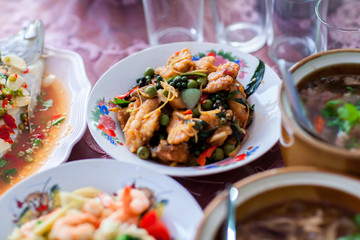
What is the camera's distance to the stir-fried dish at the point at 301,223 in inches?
47.5

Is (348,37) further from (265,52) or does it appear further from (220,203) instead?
(220,203)

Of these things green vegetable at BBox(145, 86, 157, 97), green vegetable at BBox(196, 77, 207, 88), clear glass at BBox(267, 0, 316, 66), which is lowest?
clear glass at BBox(267, 0, 316, 66)

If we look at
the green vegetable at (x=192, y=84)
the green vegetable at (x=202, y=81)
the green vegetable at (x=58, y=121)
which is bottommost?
the green vegetable at (x=58, y=121)

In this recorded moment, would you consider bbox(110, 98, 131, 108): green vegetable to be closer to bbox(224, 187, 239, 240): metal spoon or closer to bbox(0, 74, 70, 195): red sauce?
A: bbox(0, 74, 70, 195): red sauce

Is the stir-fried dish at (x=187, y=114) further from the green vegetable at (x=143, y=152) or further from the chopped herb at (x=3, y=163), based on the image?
the chopped herb at (x=3, y=163)

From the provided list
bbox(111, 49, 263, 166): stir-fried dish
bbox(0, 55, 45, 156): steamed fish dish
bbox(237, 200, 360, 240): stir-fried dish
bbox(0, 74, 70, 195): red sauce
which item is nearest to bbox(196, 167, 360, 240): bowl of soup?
bbox(237, 200, 360, 240): stir-fried dish

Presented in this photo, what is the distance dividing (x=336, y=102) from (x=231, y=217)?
62cm

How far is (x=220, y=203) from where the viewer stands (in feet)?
3.97

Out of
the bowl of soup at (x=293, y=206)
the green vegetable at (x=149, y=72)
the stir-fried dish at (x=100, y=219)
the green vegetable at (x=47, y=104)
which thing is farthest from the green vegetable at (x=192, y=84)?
the green vegetable at (x=47, y=104)

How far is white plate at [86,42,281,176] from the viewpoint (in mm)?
1626

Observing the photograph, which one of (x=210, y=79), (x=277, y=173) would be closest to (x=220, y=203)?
(x=277, y=173)

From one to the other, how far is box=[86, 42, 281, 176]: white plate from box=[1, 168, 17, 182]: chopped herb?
18.3 inches

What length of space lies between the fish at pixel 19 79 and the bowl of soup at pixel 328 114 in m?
1.41

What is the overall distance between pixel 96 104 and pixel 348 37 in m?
1.24
